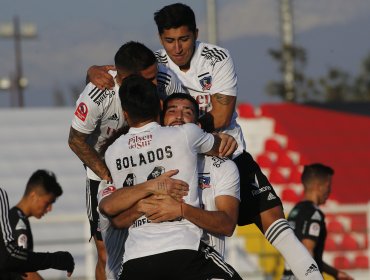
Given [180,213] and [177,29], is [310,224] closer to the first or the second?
[177,29]

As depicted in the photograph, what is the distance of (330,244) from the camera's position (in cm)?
1808

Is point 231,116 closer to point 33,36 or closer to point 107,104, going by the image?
point 107,104

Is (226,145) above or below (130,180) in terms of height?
above

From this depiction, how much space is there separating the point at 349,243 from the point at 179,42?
34.7 feet

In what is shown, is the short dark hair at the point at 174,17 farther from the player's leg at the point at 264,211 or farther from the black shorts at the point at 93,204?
the black shorts at the point at 93,204

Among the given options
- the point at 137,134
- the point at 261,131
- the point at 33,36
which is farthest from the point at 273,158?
the point at 33,36

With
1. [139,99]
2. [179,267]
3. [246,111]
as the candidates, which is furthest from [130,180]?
[246,111]

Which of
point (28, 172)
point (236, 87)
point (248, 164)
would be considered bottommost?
point (28, 172)

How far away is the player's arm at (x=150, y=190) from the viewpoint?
21.3 ft

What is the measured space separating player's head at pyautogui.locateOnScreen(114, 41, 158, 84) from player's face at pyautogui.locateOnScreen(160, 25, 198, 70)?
397 millimetres

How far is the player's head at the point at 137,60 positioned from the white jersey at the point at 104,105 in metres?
0.33

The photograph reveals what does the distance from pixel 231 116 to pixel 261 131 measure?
1671cm

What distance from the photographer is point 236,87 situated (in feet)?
26.0

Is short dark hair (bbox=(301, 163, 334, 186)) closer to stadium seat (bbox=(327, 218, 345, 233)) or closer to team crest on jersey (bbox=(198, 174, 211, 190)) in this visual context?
team crest on jersey (bbox=(198, 174, 211, 190))
